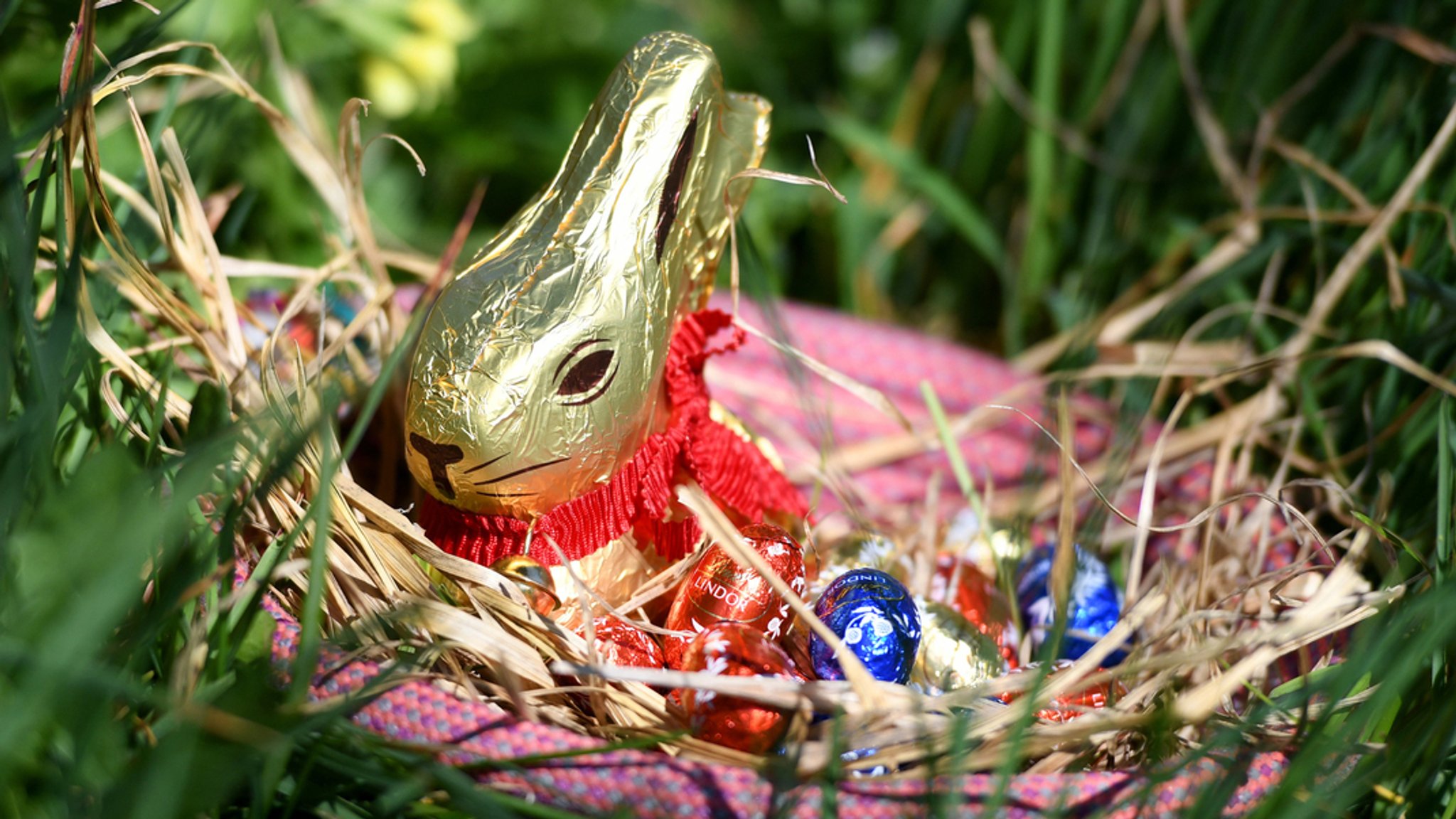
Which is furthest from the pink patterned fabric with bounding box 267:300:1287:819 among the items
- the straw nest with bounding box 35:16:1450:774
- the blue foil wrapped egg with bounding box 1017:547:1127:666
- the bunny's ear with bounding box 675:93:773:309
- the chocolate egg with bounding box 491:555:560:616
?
the bunny's ear with bounding box 675:93:773:309

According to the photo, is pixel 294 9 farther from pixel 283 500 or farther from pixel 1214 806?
pixel 1214 806

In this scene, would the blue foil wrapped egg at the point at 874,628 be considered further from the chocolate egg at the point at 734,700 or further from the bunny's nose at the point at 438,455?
the bunny's nose at the point at 438,455

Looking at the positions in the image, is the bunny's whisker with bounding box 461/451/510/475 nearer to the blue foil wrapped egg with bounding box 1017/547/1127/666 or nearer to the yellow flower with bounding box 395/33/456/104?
the blue foil wrapped egg with bounding box 1017/547/1127/666

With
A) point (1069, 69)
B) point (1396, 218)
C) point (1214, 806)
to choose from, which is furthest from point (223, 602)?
point (1069, 69)

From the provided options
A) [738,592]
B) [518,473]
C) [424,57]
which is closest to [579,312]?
[518,473]

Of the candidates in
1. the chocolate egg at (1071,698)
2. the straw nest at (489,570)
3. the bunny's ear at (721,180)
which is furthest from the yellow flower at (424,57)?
the chocolate egg at (1071,698)
